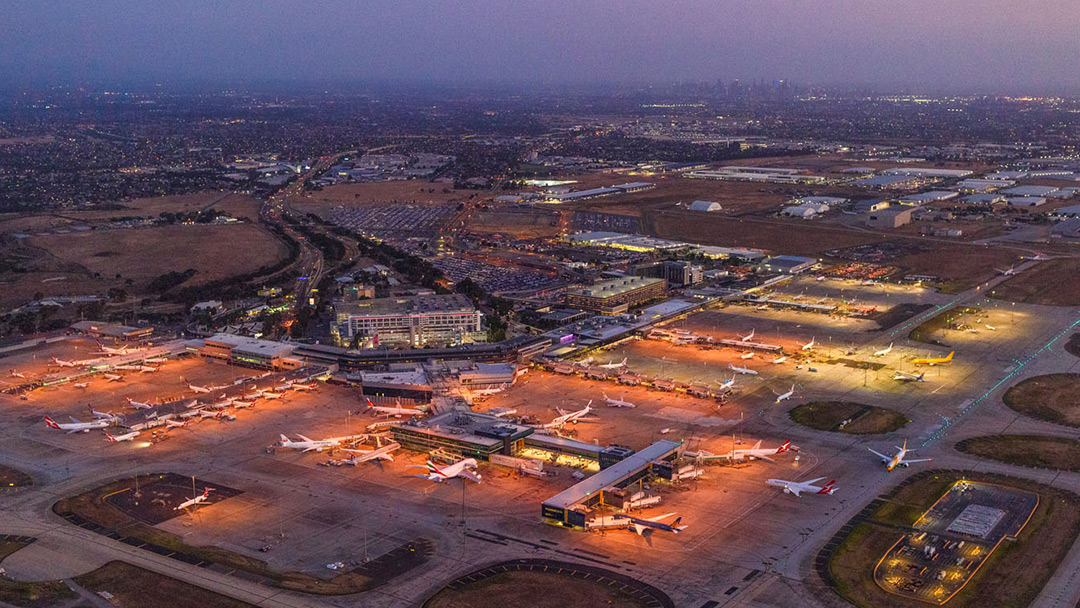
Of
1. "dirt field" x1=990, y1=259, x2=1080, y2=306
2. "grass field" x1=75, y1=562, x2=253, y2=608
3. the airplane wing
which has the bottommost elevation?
"grass field" x1=75, y1=562, x2=253, y2=608

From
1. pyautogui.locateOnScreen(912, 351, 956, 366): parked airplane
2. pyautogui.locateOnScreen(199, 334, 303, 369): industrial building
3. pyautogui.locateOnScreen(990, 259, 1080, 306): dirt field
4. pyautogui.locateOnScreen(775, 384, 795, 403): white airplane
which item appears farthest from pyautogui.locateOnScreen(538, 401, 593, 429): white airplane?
pyautogui.locateOnScreen(990, 259, 1080, 306): dirt field

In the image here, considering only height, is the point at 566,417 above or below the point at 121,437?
above

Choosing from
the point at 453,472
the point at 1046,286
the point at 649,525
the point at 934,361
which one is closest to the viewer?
the point at 649,525

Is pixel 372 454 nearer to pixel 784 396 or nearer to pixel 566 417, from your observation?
pixel 566 417

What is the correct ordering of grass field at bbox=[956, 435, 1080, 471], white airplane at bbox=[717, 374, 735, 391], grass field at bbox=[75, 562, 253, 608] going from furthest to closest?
white airplane at bbox=[717, 374, 735, 391], grass field at bbox=[956, 435, 1080, 471], grass field at bbox=[75, 562, 253, 608]

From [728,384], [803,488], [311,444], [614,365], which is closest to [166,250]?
[614,365]

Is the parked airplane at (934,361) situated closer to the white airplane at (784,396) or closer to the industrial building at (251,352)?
the white airplane at (784,396)

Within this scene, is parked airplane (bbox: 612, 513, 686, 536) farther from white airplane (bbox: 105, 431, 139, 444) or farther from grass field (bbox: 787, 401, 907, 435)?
white airplane (bbox: 105, 431, 139, 444)

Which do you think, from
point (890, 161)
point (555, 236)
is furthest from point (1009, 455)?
Answer: point (890, 161)

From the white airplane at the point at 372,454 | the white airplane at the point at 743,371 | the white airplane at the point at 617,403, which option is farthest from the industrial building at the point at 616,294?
the white airplane at the point at 372,454
